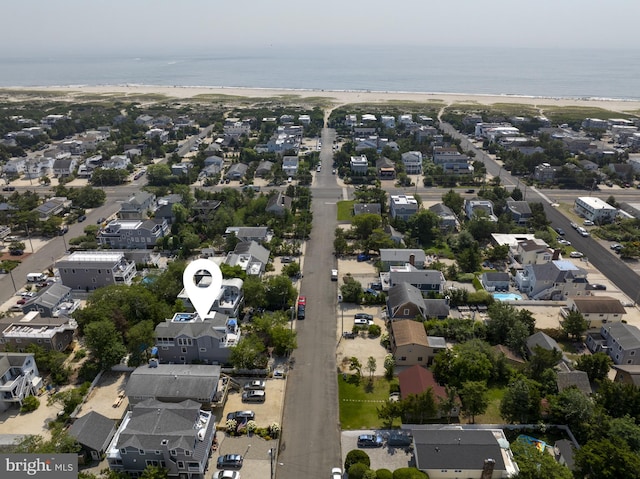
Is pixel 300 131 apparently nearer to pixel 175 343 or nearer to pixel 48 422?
pixel 175 343

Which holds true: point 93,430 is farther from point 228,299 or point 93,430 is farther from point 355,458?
point 355,458

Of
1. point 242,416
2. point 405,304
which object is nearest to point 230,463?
point 242,416

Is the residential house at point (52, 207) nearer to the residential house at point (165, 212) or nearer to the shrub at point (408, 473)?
the residential house at point (165, 212)

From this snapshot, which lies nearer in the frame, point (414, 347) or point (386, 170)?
point (414, 347)

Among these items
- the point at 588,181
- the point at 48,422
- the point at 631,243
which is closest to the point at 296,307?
the point at 48,422

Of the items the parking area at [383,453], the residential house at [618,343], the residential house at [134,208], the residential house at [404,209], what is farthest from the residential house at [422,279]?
the residential house at [134,208]
